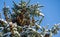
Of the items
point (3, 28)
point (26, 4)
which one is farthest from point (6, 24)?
point (26, 4)

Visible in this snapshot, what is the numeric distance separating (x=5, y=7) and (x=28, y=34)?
2590mm

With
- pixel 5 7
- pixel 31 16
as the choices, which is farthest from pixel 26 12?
pixel 5 7

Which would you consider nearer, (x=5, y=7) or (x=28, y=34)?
(x=28, y=34)

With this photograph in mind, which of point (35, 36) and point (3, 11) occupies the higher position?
point (3, 11)

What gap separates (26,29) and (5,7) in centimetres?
216

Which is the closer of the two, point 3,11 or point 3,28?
point 3,28

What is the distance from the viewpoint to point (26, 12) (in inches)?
595

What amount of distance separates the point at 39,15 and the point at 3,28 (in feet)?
8.76

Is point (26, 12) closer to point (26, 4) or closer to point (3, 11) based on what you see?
point (26, 4)

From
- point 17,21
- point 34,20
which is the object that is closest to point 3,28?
point 17,21

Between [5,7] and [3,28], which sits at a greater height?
[5,7]

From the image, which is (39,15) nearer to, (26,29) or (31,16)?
(31,16)

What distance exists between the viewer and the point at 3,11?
48.9ft

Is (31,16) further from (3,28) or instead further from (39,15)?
(3,28)
